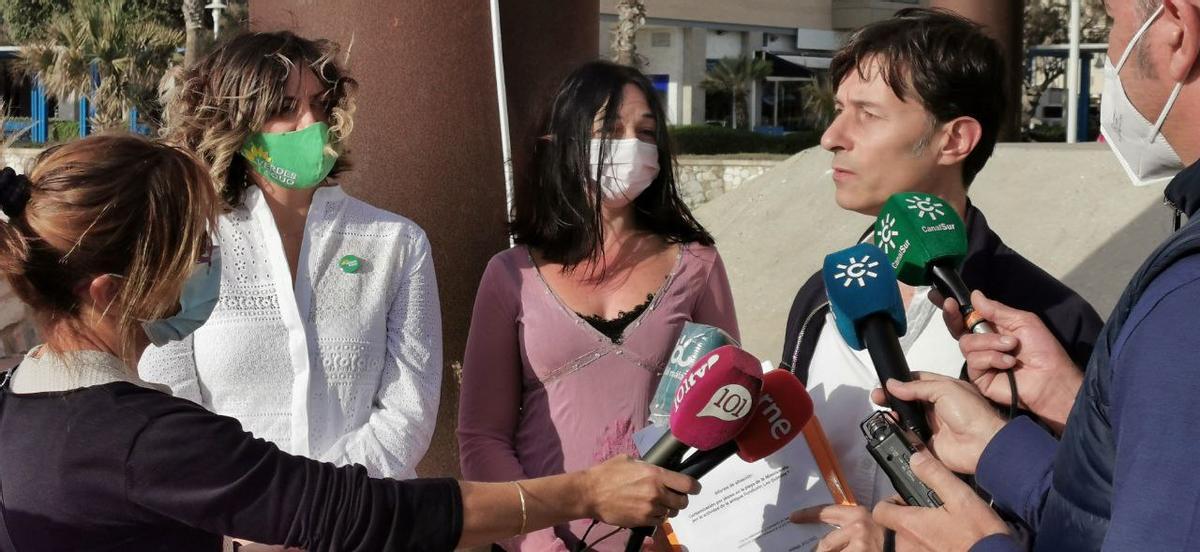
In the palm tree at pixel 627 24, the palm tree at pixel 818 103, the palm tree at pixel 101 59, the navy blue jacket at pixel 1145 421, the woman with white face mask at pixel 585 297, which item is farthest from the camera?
the palm tree at pixel 818 103

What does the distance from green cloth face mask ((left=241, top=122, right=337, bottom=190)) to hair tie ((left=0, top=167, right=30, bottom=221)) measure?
114 cm

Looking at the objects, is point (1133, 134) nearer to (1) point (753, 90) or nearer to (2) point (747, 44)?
(1) point (753, 90)

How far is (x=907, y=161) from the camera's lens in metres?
3.08

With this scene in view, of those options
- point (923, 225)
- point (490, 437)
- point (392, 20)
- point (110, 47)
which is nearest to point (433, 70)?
point (392, 20)

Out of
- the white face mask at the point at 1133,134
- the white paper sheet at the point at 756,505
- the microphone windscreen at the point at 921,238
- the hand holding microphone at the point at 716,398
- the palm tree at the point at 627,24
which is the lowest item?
the white paper sheet at the point at 756,505

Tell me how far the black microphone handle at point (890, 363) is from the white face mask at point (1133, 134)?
51 cm

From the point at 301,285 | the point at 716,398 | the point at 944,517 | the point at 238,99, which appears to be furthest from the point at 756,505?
the point at 238,99

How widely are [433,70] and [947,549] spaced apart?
3.19 m

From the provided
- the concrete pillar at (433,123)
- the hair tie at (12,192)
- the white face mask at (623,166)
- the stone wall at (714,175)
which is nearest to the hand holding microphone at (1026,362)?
the white face mask at (623,166)

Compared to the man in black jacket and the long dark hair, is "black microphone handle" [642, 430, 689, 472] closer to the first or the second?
the man in black jacket

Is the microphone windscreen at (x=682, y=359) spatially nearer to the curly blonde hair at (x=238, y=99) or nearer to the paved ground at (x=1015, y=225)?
the curly blonde hair at (x=238, y=99)

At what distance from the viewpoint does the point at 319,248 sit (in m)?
3.39

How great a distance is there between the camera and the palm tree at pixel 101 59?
28.8 meters

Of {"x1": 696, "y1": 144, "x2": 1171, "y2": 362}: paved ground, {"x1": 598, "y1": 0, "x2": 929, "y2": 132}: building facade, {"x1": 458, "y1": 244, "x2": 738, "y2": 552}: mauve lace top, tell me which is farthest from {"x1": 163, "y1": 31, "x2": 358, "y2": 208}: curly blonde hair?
{"x1": 598, "y1": 0, "x2": 929, "y2": 132}: building facade
